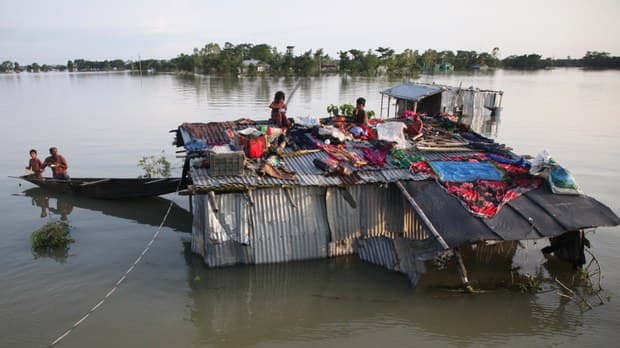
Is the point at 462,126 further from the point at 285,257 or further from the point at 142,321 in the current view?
the point at 142,321

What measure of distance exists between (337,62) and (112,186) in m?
71.5

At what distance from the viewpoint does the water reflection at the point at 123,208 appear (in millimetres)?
10945

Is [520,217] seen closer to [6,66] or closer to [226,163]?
[226,163]

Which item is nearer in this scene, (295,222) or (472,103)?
(295,222)

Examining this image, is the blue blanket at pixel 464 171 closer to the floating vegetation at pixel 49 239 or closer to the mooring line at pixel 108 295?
the mooring line at pixel 108 295

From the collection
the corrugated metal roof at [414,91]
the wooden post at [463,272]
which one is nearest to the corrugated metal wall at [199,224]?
the wooden post at [463,272]

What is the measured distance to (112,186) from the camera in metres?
11.8

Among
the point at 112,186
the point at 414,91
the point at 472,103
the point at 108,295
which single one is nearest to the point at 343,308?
the point at 108,295

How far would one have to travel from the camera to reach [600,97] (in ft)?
122

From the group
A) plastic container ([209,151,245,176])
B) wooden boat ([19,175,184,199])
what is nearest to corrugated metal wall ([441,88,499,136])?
wooden boat ([19,175,184,199])

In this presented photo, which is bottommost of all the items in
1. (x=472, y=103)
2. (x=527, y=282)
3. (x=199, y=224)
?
(x=527, y=282)

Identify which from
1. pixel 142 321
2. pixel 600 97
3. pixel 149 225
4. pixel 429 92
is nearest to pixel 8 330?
pixel 142 321

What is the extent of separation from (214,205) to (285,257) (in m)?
1.72

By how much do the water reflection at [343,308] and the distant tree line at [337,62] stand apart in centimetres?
5857
